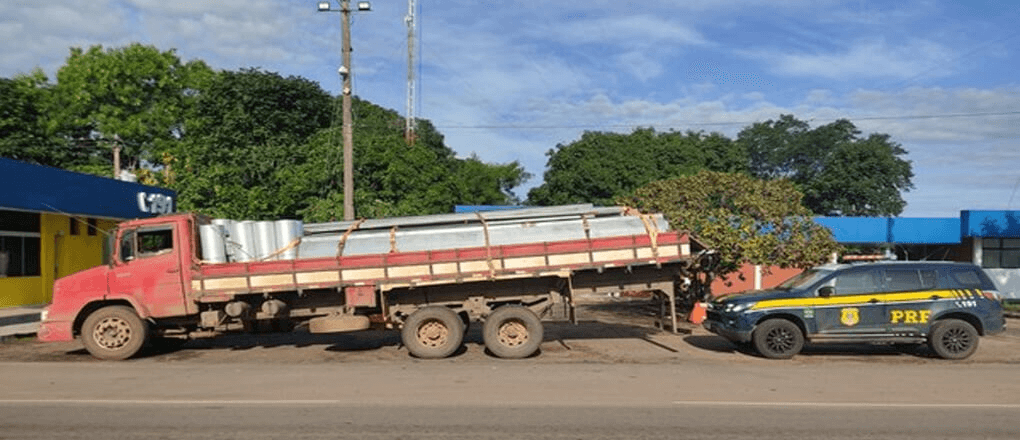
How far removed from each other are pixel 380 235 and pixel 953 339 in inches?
388

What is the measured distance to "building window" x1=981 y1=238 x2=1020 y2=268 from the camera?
31.4 m

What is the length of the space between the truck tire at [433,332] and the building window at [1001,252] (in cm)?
2610

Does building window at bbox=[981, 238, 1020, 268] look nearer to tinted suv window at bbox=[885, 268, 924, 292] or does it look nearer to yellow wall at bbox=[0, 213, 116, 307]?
tinted suv window at bbox=[885, 268, 924, 292]

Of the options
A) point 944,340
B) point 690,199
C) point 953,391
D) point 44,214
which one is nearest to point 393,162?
point 44,214

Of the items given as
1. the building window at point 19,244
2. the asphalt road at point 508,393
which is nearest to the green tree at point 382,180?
the building window at point 19,244

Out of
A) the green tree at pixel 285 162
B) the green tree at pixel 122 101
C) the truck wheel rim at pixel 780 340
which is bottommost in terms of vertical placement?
the truck wheel rim at pixel 780 340

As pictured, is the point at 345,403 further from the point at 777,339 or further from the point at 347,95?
the point at 347,95

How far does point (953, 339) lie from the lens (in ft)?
45.1

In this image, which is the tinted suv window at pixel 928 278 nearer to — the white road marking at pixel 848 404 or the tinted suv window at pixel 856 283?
the tinted suv window at pixel 856 283

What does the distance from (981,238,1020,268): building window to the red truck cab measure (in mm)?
29641

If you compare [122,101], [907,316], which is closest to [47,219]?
[907,316]

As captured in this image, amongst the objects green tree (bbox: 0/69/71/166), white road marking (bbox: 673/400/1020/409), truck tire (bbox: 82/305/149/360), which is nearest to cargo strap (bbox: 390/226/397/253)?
truck tire (bbox: 82/305/149/360)

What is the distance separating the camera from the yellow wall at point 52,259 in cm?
2145

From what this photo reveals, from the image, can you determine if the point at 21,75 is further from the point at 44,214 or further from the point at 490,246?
the point at 490,246
